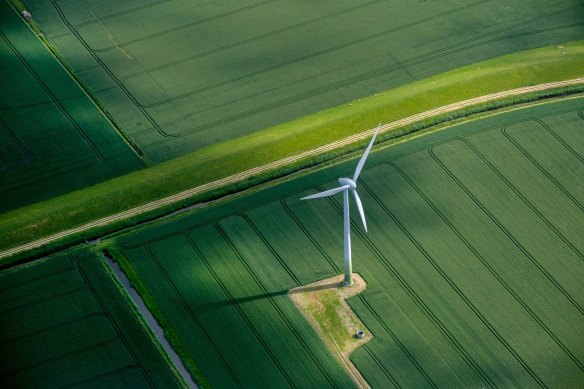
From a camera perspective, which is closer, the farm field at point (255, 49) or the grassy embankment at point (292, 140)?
the grassy embankment at point (292, 140)

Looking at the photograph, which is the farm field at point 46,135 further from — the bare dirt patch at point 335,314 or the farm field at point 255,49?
the bare dirt patch at point 335,314

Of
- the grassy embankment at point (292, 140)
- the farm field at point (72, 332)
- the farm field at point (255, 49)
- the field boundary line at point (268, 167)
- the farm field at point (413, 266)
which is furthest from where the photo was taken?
the farm field at point (255, 49)

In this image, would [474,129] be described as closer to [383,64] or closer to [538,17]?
[383,64]

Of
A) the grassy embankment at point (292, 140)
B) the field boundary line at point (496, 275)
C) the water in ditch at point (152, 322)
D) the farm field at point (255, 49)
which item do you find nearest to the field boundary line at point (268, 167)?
the grassy embankment at point (292, 140)

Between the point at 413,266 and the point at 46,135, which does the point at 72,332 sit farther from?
the point at 413,266

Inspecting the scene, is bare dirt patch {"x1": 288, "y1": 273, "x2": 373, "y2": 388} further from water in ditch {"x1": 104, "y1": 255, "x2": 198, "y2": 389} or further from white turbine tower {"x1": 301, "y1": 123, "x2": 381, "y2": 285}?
water in ditch {"x1": 104, "y1": 255, "x2": 198, "y2": 389}

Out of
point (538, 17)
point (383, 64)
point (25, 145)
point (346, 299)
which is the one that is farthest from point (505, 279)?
point (25, 145)
